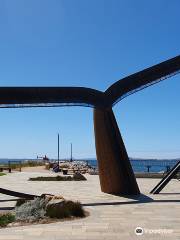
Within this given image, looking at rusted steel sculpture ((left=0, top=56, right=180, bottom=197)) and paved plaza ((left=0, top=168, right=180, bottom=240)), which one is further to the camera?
rusted steel sculpture ((left=0, top=56, right=180, bottom=197))

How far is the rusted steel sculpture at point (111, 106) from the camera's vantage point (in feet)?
59.5

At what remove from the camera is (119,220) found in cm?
1250

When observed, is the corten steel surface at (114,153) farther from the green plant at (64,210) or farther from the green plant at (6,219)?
the green plant at (6,219)

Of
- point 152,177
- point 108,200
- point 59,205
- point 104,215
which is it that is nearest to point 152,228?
point 104,215

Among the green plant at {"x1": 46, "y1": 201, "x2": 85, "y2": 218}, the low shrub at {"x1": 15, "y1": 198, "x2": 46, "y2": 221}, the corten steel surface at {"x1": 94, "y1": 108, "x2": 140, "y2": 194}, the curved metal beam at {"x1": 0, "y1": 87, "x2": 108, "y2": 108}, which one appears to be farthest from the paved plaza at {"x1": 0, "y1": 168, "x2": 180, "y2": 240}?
the curved metal beam at {"x1": 0, "y1": 87, "x2": 108, "y2": 108}

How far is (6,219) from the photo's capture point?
42.0ft

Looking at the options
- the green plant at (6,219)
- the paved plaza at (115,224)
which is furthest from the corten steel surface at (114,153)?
the green plant at (6,219)

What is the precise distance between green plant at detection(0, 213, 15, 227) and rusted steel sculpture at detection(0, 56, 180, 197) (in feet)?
18.2

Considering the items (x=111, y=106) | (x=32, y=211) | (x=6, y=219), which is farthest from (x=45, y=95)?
(x=6, y=219)

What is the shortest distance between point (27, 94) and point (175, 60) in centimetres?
626

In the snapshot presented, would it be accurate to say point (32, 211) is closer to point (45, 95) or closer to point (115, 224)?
point (115, 224)

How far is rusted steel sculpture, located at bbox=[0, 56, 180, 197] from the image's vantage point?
18.1m

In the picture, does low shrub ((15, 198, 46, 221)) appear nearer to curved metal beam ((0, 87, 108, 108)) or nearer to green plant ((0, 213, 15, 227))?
green plant ((0, 213, 15, 227))

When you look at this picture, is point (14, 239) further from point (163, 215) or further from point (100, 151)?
point (100, 151)
